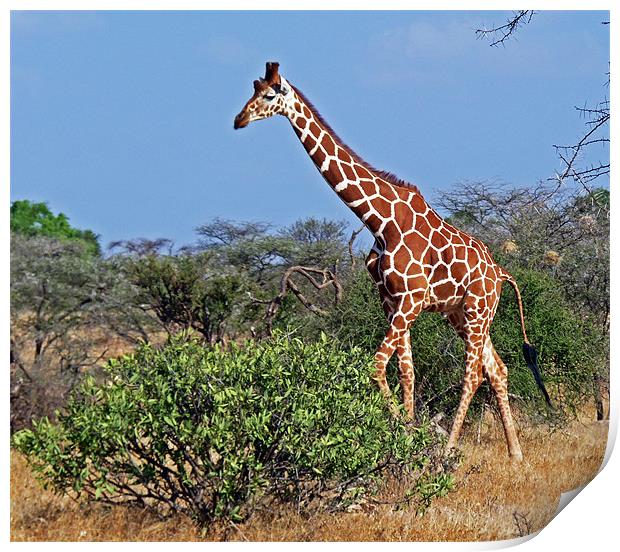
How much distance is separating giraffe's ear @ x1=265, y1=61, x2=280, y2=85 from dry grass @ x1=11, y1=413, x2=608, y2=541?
2432 mm

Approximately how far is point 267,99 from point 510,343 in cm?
341

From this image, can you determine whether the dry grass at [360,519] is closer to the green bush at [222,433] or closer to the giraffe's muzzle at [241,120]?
the green bush at [222,433]

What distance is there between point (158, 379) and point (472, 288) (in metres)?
2.54

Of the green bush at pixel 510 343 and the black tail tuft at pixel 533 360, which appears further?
the green bush at pixel 510 343

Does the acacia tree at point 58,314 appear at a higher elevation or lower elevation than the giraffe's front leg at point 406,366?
higher

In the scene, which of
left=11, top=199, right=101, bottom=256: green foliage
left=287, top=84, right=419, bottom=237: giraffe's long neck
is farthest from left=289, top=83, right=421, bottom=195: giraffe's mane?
left=11, top=199, right=101, bottom=256: green foliage

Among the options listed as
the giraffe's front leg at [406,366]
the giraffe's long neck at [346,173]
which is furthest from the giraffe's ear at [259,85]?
the giraffe's front leg at [406,366]

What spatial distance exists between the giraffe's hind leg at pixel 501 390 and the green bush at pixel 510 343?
78 cm

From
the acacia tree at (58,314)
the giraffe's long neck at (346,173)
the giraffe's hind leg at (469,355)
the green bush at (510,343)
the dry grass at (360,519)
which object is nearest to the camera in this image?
the dry grass at (360,519)

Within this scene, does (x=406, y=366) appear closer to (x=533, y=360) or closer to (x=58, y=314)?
(x=533, y=360)

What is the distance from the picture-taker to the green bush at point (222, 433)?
5.40 meters

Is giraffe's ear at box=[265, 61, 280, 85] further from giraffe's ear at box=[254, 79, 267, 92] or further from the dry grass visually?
the dry grass

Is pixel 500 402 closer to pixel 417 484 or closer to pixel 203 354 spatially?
pixel 417 484
